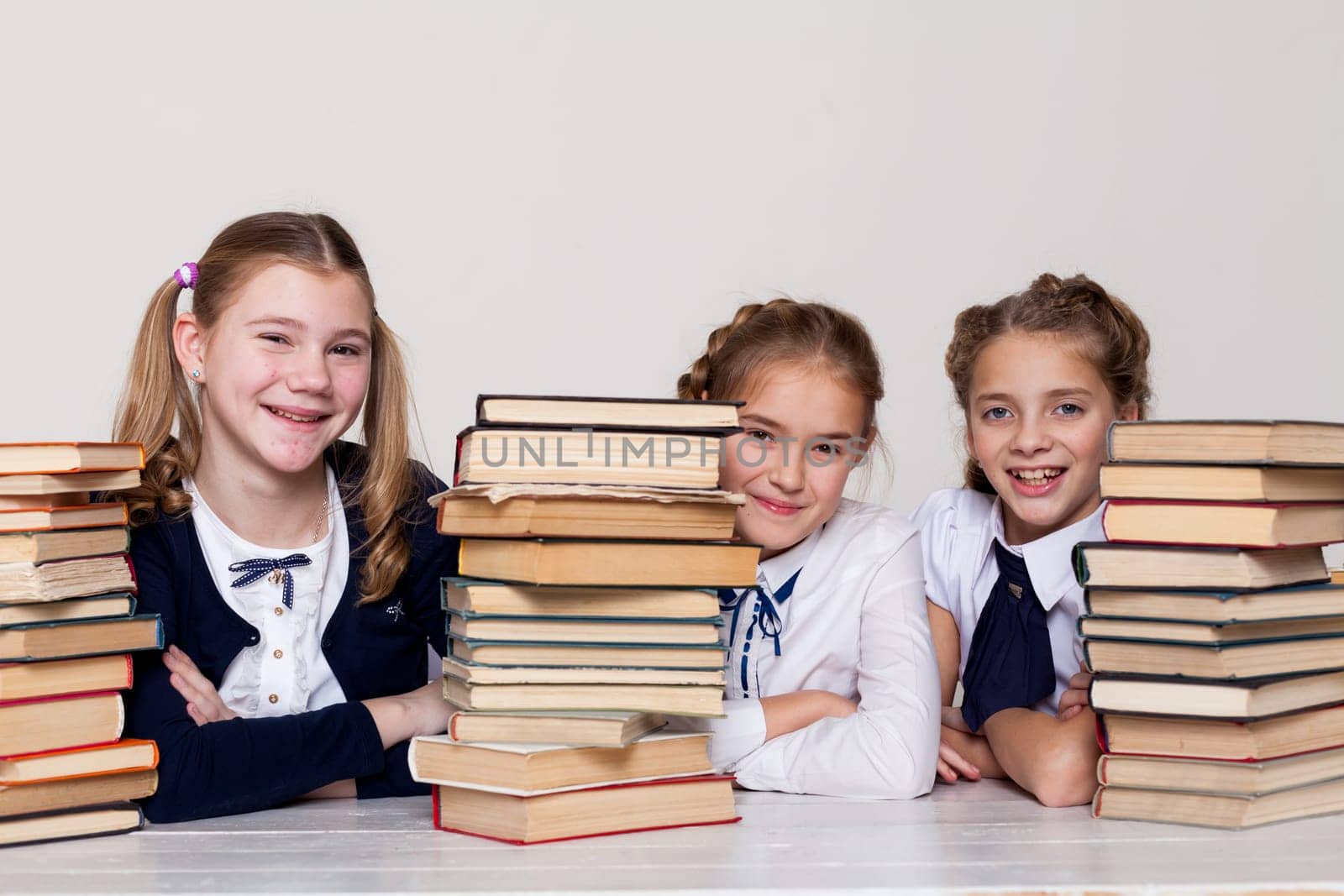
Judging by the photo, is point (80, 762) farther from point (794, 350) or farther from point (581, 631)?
point (794, 350)

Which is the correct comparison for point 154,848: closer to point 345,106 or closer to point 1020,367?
point 1020,367

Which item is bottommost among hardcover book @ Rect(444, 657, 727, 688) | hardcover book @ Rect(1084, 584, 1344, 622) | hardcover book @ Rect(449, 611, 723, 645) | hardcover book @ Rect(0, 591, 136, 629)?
hardcover book @ Rect(444, 657, 727, 688)

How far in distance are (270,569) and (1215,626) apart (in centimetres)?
167

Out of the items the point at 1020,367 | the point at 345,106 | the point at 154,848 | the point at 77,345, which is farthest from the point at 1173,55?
the point at 154,848

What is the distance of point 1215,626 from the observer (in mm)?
2193

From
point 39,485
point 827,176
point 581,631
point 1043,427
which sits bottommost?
point 581,631

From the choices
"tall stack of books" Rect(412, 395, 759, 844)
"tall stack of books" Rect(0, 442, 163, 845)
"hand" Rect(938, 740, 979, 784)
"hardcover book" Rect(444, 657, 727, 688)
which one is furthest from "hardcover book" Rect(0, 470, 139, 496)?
"hand" Rect(938, 740, 979, 784)

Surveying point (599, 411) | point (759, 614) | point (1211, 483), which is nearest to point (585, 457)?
point (599, 411)

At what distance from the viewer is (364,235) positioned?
Result: 4406 millimetres

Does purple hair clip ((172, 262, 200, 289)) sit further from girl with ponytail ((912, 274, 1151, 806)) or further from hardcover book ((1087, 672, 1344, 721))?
hardcover book ((1087, 672, 1344, 721))

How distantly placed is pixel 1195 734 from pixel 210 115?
340cm

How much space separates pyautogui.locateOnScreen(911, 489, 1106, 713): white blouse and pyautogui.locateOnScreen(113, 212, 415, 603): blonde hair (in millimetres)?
1122

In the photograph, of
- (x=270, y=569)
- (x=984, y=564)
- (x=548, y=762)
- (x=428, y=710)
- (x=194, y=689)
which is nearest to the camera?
→ (x=548, y=762)

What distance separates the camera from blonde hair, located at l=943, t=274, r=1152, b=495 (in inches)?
116
